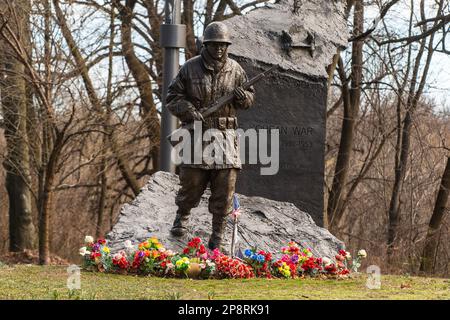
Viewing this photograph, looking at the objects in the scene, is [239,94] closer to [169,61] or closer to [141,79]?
[169,61]

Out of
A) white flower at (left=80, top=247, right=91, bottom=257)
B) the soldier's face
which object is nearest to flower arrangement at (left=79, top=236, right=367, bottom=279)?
white flower at (left=80, top=247, right=91, bottom=257)

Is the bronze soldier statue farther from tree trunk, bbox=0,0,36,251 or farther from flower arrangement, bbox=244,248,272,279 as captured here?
tree trunk, bbox=0,0,36,251

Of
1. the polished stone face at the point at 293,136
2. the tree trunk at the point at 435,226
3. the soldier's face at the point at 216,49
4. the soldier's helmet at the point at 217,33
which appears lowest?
the tree trunk at the point at 435,226

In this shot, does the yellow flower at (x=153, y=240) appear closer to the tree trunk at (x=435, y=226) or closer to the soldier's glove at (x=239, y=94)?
the soldier's glove at (x=239, y=94)

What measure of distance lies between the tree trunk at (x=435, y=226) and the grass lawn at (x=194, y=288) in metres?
7.35

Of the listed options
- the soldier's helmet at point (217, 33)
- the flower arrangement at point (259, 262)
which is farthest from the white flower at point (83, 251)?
the soldier's helmet at point (217, 33)

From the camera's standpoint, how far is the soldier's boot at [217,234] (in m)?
11.0

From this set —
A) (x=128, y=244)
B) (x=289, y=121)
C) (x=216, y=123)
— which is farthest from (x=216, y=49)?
(x=289, y=121)

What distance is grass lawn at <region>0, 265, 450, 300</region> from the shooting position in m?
8.84

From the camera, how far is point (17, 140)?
1880 centimetres

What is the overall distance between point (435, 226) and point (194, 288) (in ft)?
32.2
